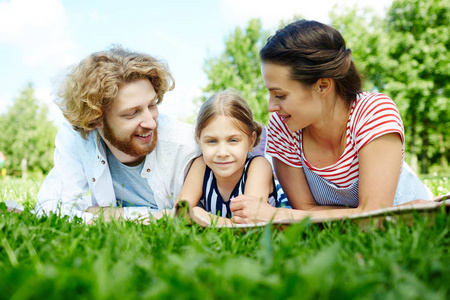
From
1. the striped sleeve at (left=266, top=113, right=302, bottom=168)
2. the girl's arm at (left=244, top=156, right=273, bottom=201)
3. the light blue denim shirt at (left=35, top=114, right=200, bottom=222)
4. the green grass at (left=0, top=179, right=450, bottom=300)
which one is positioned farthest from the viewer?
the light blue denim shirt at (left=35, top=114, right=200, bottom=222)

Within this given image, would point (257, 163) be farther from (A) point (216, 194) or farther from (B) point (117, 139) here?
(B) point (117, 139)

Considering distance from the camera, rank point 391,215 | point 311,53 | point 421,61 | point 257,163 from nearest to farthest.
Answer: point 391,215 → point 311,53 → point 257,163 → point 421,61

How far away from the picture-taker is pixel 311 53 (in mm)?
2791

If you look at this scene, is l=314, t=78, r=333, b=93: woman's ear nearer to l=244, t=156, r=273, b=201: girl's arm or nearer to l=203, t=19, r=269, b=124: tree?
l=244, t=156, r=273, b=201: girl's arm

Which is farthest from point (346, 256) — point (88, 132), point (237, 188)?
point (88, 132)

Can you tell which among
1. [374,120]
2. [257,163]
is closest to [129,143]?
[257,163]

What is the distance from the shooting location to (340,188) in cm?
312

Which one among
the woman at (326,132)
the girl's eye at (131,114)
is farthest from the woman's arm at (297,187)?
the girl's eye at (131,114)

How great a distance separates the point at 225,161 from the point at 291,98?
2.64 ft

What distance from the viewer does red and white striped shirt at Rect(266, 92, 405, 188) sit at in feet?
8.77

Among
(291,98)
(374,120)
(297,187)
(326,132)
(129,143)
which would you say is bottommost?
(297,187)

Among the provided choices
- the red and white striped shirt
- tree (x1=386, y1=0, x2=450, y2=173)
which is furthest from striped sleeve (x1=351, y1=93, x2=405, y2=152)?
tree (x1=386, y1=0, x2=450, y2=173)

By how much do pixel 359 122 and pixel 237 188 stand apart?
1265mm

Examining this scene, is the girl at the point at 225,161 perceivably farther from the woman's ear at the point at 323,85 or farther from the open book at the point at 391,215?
the open book at the point at 391,215
